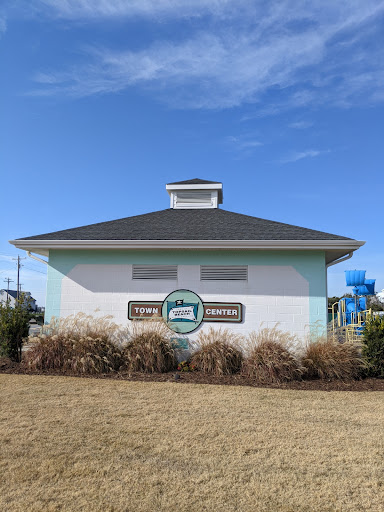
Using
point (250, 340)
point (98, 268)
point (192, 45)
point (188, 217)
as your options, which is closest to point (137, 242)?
point (98, 268)

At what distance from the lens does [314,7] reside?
376 inches

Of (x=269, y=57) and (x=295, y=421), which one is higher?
(x=269, y=57)

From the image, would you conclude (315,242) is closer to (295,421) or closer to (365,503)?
(295,421)

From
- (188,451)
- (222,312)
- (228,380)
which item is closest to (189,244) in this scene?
(222,312)

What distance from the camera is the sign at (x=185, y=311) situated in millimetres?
10016

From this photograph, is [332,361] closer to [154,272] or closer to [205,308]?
[205,308]

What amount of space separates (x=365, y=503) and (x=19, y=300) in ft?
31.0

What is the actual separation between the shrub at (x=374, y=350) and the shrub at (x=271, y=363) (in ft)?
5.09

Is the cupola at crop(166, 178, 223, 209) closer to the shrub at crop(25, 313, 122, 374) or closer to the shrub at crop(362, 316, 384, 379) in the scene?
the shrub at crop(25, 313, 122, 374)

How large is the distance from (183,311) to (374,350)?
14.9 feet

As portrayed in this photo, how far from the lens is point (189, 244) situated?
9.92m

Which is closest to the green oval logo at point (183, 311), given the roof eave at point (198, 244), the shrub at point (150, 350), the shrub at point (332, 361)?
the shrub at point (150, 350)

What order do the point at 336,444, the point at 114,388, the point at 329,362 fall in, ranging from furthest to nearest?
the point at 329,362 → the point at 114,388 → the point at 336,444

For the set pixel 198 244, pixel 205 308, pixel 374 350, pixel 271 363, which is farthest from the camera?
pixel 205 308
